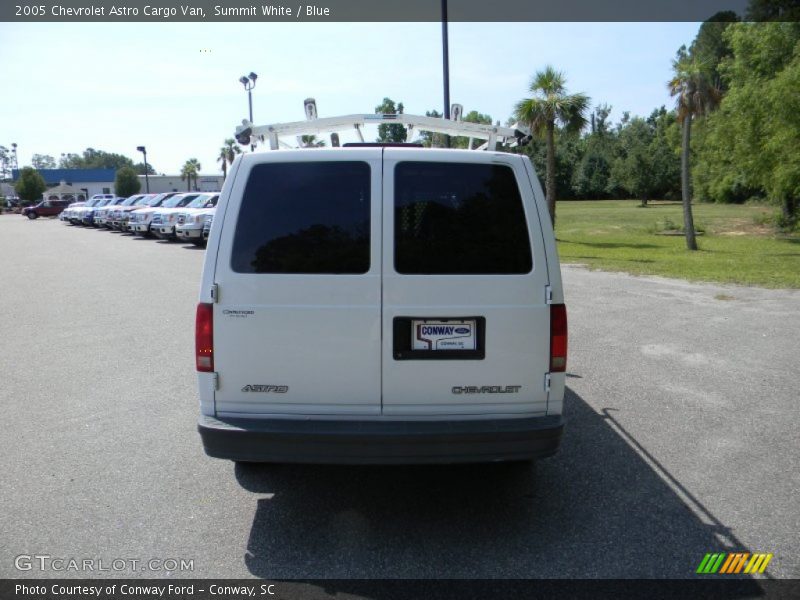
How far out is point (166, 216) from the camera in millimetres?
24484

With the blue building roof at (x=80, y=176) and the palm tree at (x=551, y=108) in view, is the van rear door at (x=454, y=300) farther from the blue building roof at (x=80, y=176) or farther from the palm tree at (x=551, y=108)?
the blue building roof at (x=80, y=176)

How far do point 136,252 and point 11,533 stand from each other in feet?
60.5

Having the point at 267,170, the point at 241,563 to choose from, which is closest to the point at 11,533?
the point at 241,563

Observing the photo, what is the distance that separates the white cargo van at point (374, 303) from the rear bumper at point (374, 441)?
0.8 inches

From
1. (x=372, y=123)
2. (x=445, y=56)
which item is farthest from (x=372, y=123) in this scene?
(x=445, y=56)

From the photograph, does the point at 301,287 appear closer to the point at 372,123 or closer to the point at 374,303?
the point at 374,303

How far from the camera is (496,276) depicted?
12.0 feet

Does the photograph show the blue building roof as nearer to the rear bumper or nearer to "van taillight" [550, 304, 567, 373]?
the rear bumper

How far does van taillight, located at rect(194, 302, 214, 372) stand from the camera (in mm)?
3629

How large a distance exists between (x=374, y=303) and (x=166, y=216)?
22.8 metres

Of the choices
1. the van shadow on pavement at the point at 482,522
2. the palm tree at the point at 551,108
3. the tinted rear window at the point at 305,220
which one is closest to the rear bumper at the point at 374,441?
the van shadow on pavement at the point at 482,522

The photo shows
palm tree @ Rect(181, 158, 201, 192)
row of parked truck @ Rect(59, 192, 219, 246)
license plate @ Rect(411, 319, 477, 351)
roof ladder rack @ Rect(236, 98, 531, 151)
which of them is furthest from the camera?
palm tree @ Rect(181, 158, 201, 192)

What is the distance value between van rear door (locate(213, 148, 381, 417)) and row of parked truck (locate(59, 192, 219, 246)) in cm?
1557

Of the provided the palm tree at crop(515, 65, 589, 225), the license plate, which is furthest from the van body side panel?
the palm tree at crop(515, 65, 589, 225)
